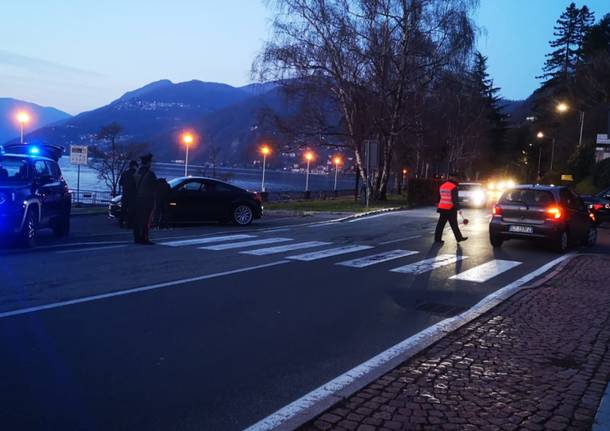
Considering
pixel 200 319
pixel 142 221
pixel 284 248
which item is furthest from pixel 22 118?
pixel 200 319

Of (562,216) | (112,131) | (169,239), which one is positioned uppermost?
(112,131)

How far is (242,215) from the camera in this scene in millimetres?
18500

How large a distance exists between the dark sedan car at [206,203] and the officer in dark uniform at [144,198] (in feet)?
15.1

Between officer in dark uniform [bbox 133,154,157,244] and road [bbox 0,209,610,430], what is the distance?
57cm

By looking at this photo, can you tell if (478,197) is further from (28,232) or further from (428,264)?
(28,232)

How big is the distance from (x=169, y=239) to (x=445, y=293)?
7.40 metres

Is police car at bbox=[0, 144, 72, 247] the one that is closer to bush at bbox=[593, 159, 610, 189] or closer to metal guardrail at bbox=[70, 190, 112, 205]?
metal guardrail at bbox=[70, 190, 112, 205]

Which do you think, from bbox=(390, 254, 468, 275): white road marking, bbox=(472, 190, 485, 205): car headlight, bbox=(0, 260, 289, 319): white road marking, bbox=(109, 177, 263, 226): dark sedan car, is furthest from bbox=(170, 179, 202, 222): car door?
bbox=(472, 190, 485, 205): car headlight

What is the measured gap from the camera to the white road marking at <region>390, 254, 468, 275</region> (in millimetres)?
10505

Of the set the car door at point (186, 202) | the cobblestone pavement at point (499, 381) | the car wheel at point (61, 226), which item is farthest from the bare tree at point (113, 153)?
the cobblestone pavement at point (499, 381)

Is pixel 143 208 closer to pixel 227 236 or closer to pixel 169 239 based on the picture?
pixel 169 239

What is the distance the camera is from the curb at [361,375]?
395cm

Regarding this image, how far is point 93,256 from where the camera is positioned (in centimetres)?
1070

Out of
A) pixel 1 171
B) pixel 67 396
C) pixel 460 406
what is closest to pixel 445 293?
pixel 460 406
